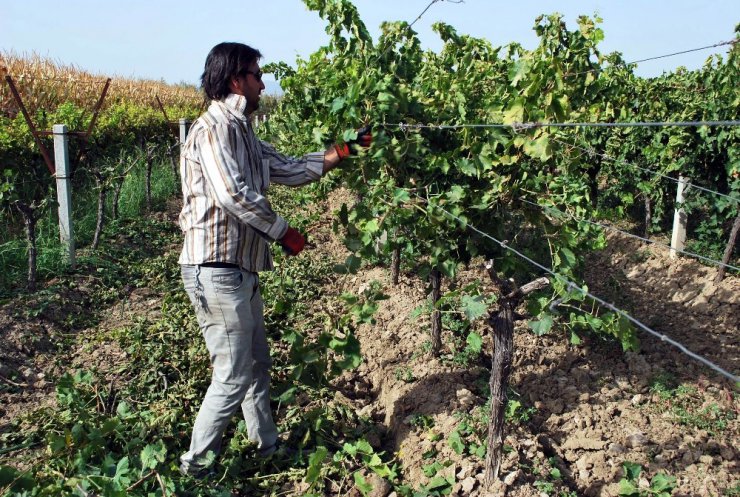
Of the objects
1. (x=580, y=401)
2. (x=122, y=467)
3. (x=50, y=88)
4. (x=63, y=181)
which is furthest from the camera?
(x=50, y=88)

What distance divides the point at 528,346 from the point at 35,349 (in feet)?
11.0

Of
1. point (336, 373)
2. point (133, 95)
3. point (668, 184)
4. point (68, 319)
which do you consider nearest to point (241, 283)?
point (336, 373)

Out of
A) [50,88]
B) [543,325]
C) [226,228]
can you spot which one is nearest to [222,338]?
[226,228]

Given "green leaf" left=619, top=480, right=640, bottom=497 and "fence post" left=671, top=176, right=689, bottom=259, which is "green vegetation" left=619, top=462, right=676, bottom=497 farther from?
"fence post" left=671, top=176, right=689, bottom=259

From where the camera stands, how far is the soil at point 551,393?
3.05 m

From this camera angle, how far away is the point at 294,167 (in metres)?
3.04

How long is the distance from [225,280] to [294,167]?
0.68m

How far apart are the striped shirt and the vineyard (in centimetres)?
47

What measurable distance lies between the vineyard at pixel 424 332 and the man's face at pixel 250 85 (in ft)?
1.52

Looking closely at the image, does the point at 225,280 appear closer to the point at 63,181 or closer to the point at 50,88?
the point at 63,181

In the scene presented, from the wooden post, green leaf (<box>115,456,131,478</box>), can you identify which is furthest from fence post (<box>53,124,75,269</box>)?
the wooden post

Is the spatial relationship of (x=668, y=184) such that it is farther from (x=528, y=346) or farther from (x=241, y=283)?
(x=241, y=283)

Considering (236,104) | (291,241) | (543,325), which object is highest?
(236,104)

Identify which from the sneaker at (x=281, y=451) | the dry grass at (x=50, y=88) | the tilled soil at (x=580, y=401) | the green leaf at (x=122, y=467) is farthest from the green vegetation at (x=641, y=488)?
the dry grass at (x=50, y=88)
